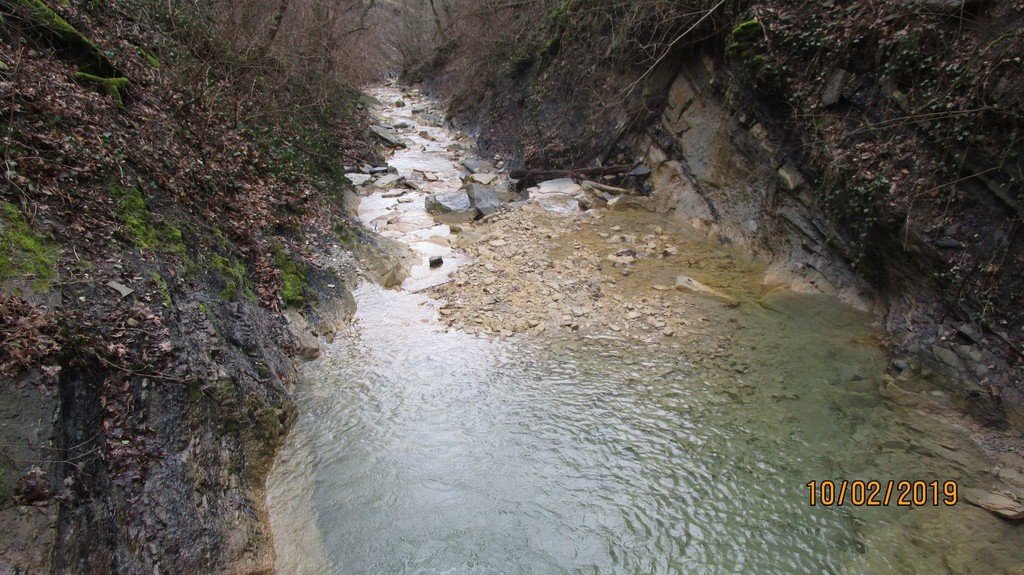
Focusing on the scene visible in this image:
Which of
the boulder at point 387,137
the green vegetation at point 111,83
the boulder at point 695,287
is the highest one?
the green vegetation at point 111,83

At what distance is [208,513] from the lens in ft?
12.0

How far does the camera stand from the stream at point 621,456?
3.92 metres

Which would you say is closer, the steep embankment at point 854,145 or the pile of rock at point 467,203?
the steep embankment at point 854,145

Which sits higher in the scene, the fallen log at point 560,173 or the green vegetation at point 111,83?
the green vegetation at point 111,83

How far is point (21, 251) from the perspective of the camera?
130 inches

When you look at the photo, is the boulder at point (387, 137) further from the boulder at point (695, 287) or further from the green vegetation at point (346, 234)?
the boulder at point (695, 287)

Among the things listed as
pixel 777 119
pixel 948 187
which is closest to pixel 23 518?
pixel 948 187

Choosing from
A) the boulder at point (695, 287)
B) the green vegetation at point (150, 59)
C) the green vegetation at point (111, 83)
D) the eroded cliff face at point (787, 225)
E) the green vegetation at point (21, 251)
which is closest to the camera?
the green vegetation at point (21, 251)

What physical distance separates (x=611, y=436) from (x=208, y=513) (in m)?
3.57

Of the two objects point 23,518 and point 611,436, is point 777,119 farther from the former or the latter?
point 23,518

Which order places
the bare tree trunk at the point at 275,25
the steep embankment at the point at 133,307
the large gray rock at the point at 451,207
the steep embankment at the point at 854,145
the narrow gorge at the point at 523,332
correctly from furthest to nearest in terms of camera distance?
1. the large gray rock at the point at 451,207
2. the bare tree trunk at the point at 275,25
3. the steep embankment at the point at 854,145
4. the narrow gorge at the point at 523,332
5. the steep embankment at the point at 133,307
